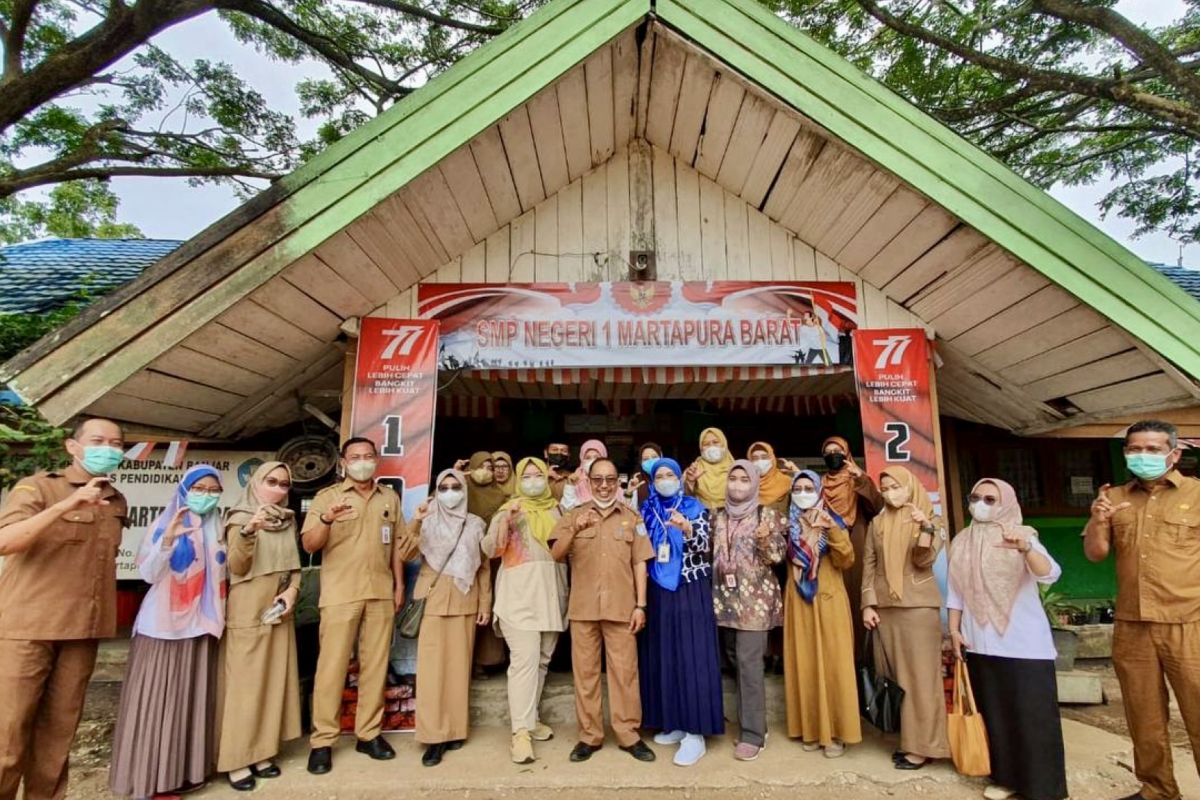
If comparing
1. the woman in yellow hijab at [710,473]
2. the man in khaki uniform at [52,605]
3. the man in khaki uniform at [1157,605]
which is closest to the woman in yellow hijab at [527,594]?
the woman in yellow hijab at [710,473]

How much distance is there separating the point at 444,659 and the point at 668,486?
5.34 feet

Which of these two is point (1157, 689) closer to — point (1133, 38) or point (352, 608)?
point (352, 608)

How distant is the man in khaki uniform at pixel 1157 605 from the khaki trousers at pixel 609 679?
2.45m

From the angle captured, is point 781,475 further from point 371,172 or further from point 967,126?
point 967,126

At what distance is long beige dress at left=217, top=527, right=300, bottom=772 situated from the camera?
3.25m

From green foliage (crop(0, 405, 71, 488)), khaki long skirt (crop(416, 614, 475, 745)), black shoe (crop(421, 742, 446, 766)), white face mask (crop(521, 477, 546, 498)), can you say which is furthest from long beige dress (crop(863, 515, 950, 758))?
green foliage (crop(0, 405, 71, 488))

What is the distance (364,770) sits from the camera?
134 inches

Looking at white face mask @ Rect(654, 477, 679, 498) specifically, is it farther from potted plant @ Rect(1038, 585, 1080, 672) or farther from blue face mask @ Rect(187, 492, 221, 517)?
potted plant @ Rect(1038, 585, 1080, 672)

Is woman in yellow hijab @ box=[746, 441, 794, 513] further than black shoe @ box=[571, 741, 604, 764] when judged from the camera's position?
Yes

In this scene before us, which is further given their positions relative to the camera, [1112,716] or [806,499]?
[1112,716]

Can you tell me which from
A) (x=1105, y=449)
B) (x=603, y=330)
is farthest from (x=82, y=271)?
(x=1105, y=449)

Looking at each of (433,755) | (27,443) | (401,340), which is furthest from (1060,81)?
(27,443)

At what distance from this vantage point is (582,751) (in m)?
3.49

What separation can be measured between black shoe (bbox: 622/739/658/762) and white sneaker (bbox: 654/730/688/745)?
134mm
